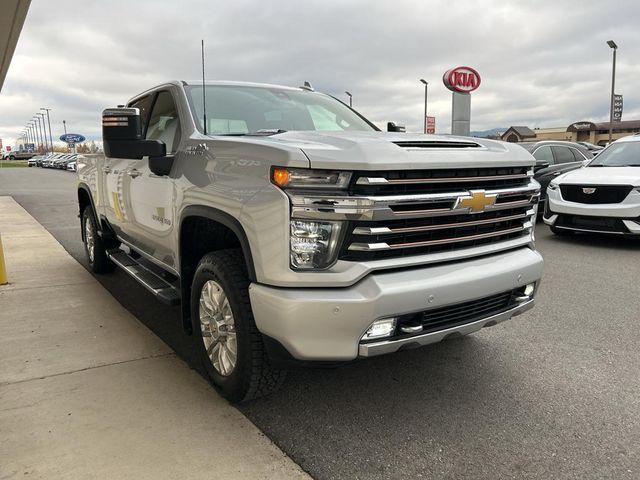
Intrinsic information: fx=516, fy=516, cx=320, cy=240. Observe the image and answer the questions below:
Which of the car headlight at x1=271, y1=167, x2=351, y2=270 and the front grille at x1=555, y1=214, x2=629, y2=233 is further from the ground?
the car headlight at x1=271, y1=167, x2=351, y2=270

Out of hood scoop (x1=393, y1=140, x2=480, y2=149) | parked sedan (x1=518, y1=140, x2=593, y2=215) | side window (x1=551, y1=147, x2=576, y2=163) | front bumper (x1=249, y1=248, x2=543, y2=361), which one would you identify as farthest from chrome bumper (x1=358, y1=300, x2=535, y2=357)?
side window (x1=551, y1=147, x2=576, y2=163)

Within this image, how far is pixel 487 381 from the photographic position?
3.29m

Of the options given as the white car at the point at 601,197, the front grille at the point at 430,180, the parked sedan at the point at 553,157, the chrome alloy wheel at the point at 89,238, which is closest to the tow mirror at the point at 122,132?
the front grille at the point at 430,180

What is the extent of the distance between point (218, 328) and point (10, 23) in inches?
292

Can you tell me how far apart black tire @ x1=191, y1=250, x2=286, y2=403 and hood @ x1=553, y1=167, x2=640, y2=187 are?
660cm

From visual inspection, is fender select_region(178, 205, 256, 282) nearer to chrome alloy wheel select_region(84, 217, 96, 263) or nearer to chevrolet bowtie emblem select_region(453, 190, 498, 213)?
chevrolet bowtie emblem select_region(453, 190, 498, 213)

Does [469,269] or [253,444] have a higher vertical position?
[469,269]

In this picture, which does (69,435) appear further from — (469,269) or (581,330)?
(581,330)

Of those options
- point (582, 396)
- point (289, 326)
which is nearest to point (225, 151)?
point (289, 326)

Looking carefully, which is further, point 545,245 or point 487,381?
point 545,245

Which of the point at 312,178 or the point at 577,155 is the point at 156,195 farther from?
the point at 577,155

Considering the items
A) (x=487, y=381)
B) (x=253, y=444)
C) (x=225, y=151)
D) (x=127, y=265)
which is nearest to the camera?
(x=253, y=444)

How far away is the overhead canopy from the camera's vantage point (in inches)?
265

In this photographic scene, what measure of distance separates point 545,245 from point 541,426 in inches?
225
